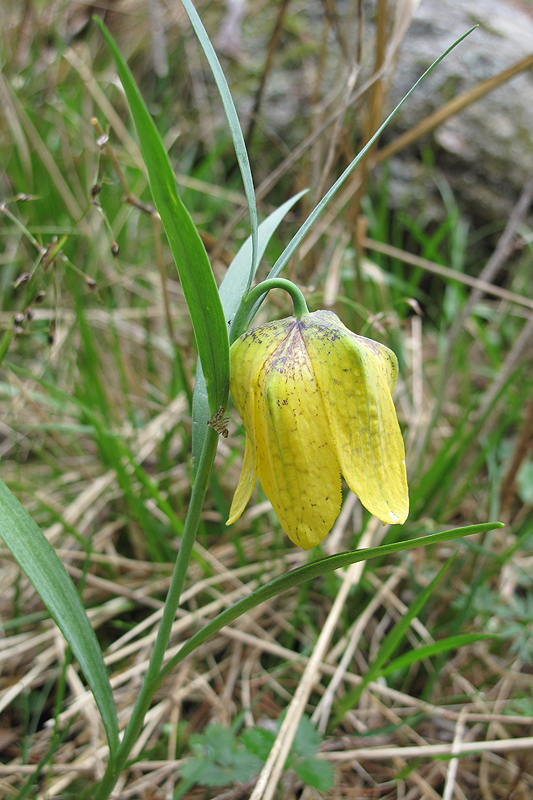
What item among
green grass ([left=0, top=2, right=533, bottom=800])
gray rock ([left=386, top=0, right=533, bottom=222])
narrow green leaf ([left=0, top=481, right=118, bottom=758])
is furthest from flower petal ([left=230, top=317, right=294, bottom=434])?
gray rock ([left=386, top=0, right=533, bottom=222])

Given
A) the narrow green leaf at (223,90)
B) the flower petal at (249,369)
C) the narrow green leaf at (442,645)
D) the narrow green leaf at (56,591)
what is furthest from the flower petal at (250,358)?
the narrow green leaf at (442,645)

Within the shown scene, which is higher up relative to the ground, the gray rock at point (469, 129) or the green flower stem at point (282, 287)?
the gray rock at point (469, 129)

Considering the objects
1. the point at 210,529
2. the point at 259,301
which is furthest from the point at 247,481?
the point at 210,529

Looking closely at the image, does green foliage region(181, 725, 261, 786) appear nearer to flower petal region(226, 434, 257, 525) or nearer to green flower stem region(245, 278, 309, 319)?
flower petal region(226, 434, 257, 525)

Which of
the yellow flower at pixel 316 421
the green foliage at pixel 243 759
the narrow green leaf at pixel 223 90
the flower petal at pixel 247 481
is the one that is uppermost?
the narrow green leaf at pixel 223 90

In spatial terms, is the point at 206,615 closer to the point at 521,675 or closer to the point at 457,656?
the point at 457,656

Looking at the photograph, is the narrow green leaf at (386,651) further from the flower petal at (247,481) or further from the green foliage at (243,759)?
the flower petal at (247,481)
